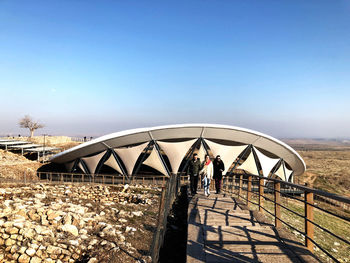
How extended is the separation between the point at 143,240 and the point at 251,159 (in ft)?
48.5

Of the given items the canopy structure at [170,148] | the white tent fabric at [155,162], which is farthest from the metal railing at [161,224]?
the white tent fabric at [155,162]

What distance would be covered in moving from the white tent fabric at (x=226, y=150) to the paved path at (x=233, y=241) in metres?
12.1

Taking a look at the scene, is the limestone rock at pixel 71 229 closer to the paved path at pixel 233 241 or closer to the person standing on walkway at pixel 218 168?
the paved path at pixel 233 241

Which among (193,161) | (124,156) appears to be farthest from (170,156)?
(193,161)

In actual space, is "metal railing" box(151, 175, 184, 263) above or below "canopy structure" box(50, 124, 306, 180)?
below

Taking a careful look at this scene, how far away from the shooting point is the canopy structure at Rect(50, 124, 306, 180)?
17.8 metres

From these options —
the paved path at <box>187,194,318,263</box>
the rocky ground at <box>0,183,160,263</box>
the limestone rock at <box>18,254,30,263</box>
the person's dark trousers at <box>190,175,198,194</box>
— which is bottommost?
the limestone rock at <box>18,254,30,263</box>

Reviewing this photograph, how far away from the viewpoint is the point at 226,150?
744 inches

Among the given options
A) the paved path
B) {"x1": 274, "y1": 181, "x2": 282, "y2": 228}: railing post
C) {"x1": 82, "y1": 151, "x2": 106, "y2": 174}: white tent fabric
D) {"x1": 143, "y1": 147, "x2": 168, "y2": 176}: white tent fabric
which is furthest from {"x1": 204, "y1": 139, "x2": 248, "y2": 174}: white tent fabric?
{"x1": 274, "y1": 181, "x2": 282, "y2": 228}: railing post

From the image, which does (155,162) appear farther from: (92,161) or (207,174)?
(207,174)

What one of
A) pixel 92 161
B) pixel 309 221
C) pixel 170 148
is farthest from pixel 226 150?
pixel 309 221

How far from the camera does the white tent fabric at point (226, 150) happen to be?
1877 centimetres

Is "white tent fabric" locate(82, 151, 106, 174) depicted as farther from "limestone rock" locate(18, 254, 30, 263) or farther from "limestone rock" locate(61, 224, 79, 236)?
"limestone rock" locate(18, 254, 30, 263)

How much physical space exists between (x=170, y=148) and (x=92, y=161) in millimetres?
6461
